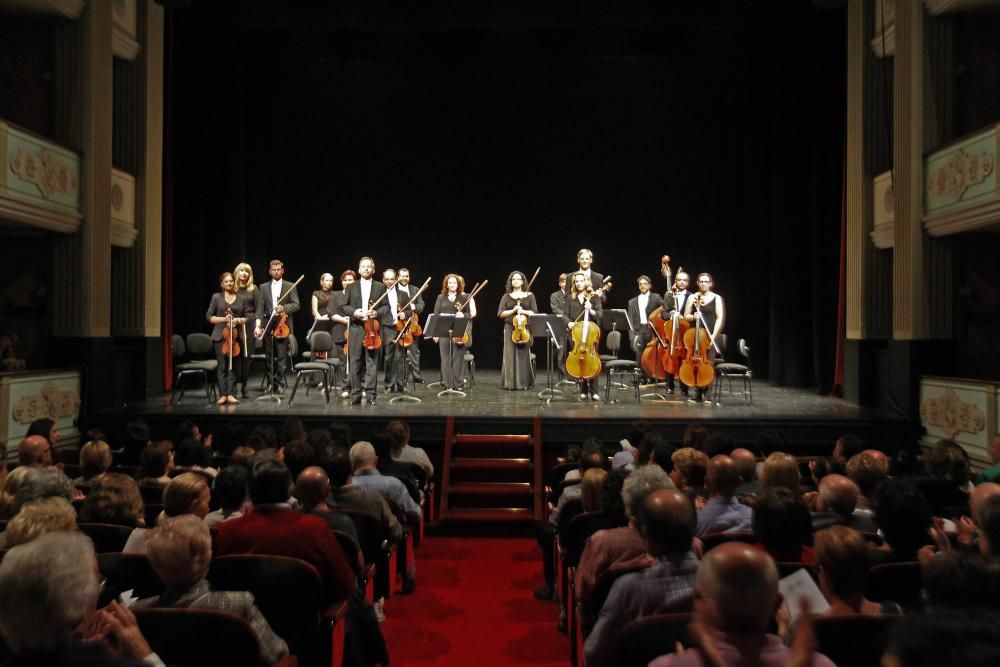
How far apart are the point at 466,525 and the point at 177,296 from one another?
25.0 ft

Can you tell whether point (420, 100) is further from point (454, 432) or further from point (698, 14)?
point (454, 432)

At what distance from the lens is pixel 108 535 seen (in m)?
2.95

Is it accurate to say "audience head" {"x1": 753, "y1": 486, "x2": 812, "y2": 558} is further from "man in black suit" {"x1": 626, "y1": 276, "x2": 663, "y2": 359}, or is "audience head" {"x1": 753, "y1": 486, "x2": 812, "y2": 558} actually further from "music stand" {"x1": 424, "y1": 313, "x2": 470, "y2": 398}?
"man in black suit" {"x1": 626, "y1": 276, "x2": 663, "y2": 359}

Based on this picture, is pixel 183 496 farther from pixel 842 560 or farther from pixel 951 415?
pixel 951 415

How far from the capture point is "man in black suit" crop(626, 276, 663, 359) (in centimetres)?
1043

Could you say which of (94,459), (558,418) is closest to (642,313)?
(558,418)

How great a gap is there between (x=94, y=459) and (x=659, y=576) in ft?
11.3

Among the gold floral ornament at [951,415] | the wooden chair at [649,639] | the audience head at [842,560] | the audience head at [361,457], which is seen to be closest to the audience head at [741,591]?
the wooden chair at [649,639]

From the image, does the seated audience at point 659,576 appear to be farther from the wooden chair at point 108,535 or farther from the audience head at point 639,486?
the wooden chair at point 108,535

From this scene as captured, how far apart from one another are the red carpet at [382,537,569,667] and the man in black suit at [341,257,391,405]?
328 centimetres

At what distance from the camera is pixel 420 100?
13781 millimetres

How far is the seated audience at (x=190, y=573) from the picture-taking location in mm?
2152

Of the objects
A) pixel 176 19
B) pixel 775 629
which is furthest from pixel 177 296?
pixel 775 629

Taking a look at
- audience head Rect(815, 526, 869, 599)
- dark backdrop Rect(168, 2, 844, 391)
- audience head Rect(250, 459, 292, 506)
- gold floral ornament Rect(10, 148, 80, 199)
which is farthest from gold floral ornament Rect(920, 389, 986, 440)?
gold floral ornament Rect(10, 148, 80, 199)
